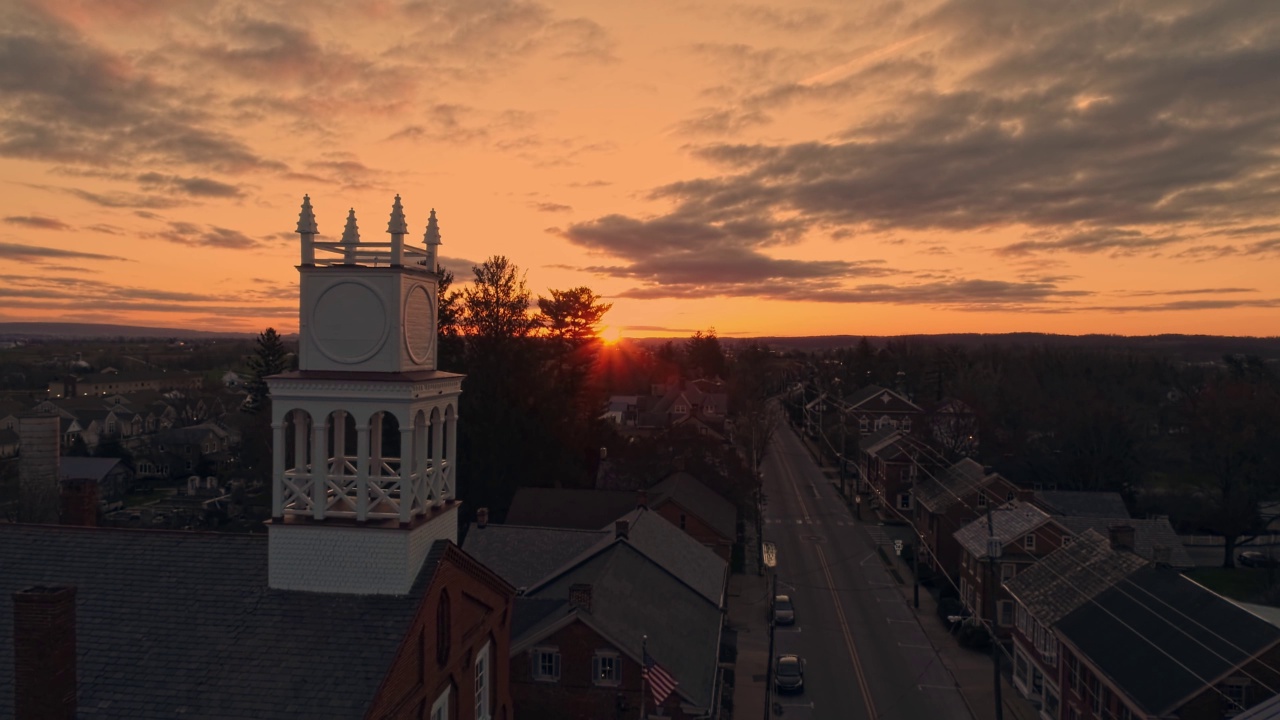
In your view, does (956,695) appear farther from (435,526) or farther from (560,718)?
(435,526)

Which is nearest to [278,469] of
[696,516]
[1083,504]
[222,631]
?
[222,631]

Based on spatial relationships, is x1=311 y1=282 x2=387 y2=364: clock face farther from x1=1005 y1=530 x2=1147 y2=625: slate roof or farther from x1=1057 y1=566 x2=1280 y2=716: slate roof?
x1=1005 y1=530 x2=1147 y2=625: slate roof

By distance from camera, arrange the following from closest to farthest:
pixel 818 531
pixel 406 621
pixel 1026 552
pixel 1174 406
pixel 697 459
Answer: pixel 406 621 < pixel 1026 552 < pixel 697 459 < pixel 818 531 < pixel 1174 406

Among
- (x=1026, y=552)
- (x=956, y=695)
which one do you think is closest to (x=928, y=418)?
(x=1026, y=552)

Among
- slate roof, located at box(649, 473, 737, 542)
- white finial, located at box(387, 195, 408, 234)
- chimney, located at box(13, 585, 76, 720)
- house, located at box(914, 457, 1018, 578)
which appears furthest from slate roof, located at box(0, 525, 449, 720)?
house, located at box(914, 457, 1018, 578)

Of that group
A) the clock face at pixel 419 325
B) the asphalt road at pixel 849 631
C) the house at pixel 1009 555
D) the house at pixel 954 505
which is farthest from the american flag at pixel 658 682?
the house at pixel 954 505

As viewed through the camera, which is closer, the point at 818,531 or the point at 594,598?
the point at 594,598

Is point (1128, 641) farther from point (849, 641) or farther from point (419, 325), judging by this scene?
point (419, 325)

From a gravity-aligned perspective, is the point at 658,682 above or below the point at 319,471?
below
